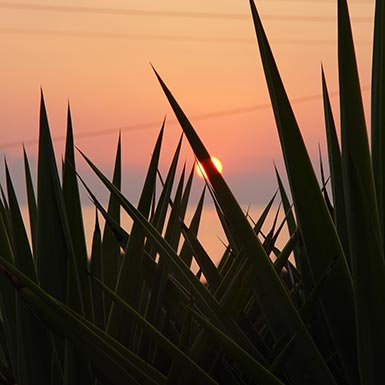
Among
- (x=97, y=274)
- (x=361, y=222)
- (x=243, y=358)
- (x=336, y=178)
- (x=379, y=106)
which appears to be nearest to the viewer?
(x=361, y=222)

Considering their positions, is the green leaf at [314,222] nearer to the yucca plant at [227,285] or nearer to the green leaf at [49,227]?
the yucca plant at [227,285]

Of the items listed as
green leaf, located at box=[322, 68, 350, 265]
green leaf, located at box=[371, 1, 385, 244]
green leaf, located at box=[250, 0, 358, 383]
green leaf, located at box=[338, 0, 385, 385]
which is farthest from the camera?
green leaf, located at box=[322, 68, 350, 265]

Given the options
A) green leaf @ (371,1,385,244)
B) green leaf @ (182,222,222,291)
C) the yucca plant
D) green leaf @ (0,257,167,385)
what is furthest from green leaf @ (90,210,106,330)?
green leaf @ (371,1,385,244)

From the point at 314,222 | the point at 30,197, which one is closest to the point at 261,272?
the point at 314,222

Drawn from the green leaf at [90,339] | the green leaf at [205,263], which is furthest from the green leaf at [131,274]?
the green leaf at [90,339]

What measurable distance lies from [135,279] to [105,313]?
0.20 meters

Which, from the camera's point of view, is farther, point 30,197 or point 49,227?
point 30,197

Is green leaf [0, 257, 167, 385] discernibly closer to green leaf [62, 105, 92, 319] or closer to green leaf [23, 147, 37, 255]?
green leaf [62, 105, 92, 319]

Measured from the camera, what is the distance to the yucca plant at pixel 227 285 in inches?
48.7

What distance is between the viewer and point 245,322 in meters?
1.58

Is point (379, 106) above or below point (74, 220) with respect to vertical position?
above

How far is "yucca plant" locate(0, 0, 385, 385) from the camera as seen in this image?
1237mm

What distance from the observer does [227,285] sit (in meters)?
1.50

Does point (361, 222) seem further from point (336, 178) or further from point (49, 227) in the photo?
point (49, 227)
